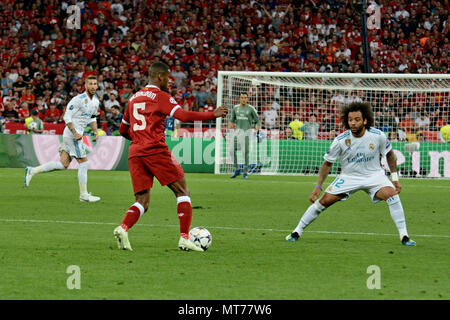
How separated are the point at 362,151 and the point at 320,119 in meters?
13.5

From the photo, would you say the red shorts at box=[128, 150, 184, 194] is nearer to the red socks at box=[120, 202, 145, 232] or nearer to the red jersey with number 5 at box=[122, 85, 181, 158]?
the red jersey with number 5 at box=[122, 85, 181, 158]

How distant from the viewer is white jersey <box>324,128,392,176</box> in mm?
8938

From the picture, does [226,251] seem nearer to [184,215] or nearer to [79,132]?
Result: [184,215]

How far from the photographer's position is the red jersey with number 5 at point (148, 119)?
8070 mm

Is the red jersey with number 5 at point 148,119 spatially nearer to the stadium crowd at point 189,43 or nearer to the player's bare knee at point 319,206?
the player's bare knee at point 319,206

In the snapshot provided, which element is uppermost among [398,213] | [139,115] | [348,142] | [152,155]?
[139,115]

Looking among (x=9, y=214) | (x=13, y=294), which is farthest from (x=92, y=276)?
(x=9, y=214)

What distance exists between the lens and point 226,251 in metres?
8.17

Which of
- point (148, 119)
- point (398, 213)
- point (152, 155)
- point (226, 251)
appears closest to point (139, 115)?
point (148, 119)

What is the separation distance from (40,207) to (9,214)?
1.11 meters

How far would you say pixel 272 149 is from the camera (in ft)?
71.9

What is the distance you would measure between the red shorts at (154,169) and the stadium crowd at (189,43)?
57.1 feet

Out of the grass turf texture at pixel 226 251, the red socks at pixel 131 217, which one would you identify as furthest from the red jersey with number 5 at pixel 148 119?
the grass turf texture at pixel 226 251

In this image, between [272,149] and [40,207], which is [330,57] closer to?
[272,149]
